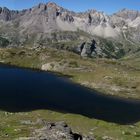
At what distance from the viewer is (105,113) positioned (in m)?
162

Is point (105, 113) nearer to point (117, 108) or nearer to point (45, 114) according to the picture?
point (117, 108)

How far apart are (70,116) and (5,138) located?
6390 cm

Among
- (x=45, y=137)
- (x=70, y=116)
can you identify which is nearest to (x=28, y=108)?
(x=70, y=116)

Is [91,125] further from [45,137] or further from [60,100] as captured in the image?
[60,100]

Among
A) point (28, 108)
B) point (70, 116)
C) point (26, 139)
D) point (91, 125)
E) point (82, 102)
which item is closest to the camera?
Result: point (26, 139)

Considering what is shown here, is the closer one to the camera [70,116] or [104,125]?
[104,125]

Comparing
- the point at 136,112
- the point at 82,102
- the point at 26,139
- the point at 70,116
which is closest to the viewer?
the point at 26,139

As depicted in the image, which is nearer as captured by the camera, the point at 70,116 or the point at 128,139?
the point at 128,139

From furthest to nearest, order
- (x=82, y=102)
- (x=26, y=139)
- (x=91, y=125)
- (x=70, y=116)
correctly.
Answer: (x=82, y=102), (x=70, y=116), (x=91, y=125), (x=26, y=139)

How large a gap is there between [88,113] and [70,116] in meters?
Result: 34.4

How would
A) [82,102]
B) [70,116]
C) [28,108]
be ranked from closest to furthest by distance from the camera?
[70,116] → [28,108] → [82,102]

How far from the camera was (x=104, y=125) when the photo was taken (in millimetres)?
111375

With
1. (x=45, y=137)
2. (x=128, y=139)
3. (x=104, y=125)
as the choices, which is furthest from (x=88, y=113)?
(x=45, y=137)

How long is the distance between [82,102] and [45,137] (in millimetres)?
122269
